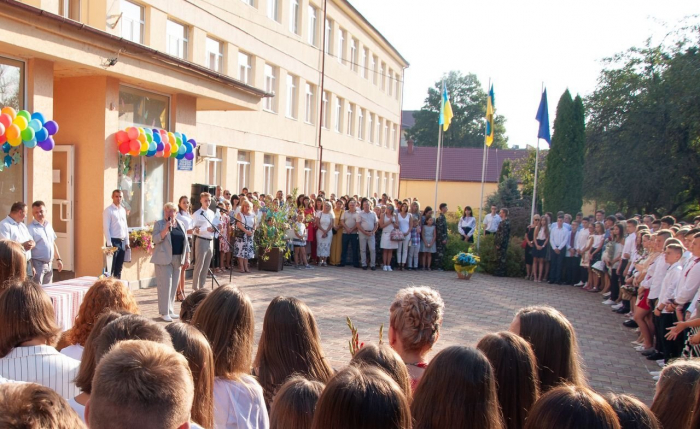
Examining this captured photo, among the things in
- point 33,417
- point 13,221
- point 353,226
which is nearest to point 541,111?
point 353,226

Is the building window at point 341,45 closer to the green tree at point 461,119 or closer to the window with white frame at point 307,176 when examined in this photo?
the window with white frame at point 307,176

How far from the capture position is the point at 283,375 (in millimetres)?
3242

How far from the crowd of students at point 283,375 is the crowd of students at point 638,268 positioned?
4269 mm

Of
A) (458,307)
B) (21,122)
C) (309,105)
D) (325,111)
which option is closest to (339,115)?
(325,111)

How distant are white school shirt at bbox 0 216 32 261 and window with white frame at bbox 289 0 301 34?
1938 cm

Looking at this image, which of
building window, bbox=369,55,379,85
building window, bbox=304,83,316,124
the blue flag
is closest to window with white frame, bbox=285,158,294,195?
building window, bbox=304,83,316,124

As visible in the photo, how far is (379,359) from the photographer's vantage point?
8.71 ft

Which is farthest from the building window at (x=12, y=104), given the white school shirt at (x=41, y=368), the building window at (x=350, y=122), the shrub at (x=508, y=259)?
the building window at (x=350, y=122)

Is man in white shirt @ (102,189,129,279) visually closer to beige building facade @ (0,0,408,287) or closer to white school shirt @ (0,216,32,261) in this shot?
beige building facade @ (0,0,408,287)

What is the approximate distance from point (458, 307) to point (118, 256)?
6623 mm

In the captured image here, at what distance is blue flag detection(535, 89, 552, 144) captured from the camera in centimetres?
1980

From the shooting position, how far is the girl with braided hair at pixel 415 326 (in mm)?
3574

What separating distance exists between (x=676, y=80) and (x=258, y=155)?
626 inches

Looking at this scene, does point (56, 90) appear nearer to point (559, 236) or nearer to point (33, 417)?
point (33, 417)
